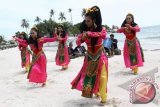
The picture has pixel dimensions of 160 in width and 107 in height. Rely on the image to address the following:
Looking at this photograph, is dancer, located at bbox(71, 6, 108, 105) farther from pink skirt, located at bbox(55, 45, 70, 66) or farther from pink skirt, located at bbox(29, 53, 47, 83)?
pink skirt, located at bbox(55, 45, 70, 66)

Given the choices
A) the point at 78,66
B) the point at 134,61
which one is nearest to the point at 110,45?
the point at 78,66

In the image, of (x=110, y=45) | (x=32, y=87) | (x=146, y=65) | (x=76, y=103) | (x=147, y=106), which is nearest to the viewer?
(x=147, y=106)

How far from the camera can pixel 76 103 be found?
841 cm

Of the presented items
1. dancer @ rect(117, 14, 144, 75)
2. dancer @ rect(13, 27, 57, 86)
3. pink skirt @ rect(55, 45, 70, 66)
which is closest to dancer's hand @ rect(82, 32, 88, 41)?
dancer @ rect(13, 27, 57, 86)

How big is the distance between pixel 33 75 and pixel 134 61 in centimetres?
293

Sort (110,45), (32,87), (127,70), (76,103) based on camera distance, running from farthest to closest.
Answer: (110,45), (127,70), (32,87), (76,103)

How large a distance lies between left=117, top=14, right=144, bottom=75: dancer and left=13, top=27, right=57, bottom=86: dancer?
7.03ft

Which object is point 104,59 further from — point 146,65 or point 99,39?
point 146,65

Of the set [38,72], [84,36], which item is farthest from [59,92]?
→ [84,36]

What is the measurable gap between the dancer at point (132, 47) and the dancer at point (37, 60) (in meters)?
2.14

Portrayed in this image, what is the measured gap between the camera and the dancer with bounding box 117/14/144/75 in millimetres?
11172

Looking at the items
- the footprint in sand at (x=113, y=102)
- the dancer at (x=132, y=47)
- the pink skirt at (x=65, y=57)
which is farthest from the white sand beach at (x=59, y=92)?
the pink skirt at (x=65, y=57)

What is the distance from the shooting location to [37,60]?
11.0 meters

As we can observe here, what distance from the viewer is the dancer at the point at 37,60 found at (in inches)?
423
